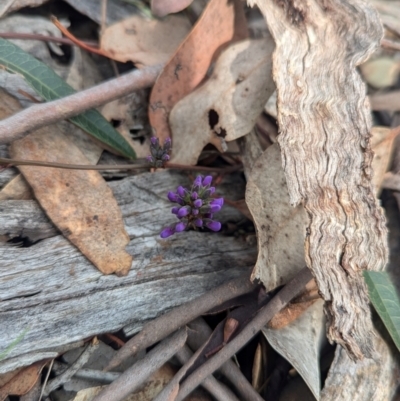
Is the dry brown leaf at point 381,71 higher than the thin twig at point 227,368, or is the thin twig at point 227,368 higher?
the dry brown leaf at point 381,71

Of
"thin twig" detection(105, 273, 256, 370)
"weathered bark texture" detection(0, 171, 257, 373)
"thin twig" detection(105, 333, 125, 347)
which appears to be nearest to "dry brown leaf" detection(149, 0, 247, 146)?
"weathered bark texture" detection(0, 171, 257, 373)

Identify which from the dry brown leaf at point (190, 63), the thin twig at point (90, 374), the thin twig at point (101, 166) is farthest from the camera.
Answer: the dry brown leaf at point (190, 63)

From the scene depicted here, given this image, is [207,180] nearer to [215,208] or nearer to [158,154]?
[215,208]

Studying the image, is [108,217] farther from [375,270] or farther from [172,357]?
[375,270]

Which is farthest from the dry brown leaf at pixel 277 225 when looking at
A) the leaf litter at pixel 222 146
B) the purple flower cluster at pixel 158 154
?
the purple flower cluster at pixel 158 154

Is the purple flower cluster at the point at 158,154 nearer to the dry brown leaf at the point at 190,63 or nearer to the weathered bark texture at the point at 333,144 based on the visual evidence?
the dry brown leaf at the point at 190,63

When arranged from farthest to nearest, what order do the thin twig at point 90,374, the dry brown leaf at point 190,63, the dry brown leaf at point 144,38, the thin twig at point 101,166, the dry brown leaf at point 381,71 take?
the dry brown leaf at point 381,71, the dry brown leaf at point 144,38, the dry brown leaf at point 190,63, the thin twig at point 101,166, the thin twig at point 90,374

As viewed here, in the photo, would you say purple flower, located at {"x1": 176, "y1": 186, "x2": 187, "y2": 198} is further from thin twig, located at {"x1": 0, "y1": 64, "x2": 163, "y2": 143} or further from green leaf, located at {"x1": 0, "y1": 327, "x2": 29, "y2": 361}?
green leaf, located at {"x1": 0, "y1": 327, "x2": 29, "y2": 361}

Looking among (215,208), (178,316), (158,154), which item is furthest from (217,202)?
(178,316)
